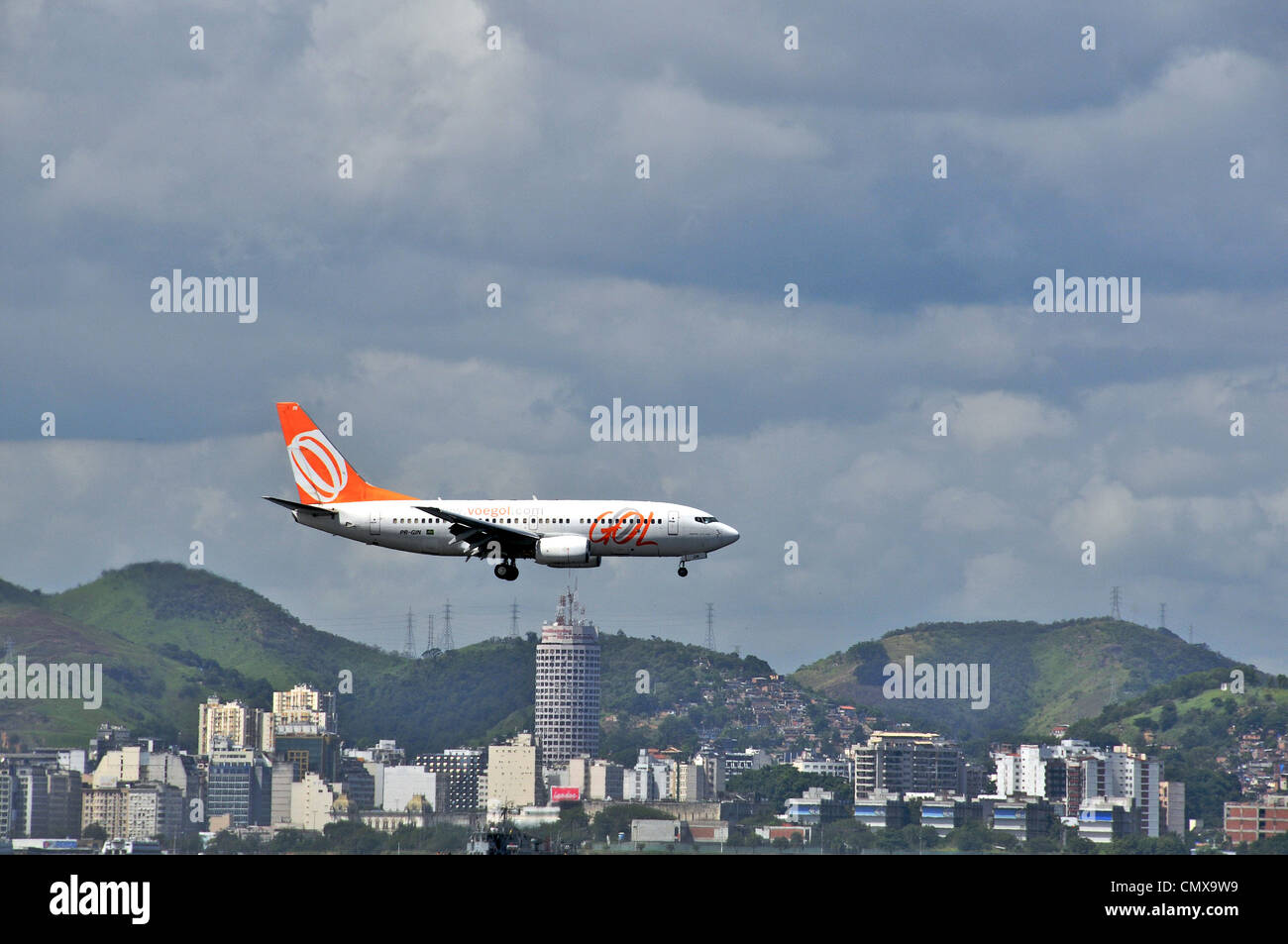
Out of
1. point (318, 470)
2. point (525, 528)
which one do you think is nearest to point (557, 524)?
point (525, 528)

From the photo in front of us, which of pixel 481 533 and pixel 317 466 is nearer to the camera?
pixel 481 533

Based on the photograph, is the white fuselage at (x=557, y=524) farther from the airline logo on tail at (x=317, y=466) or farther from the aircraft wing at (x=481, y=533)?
the airline logo on tail at (x=317, y=466)

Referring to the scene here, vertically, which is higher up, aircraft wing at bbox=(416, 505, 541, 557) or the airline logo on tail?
the airline logo on tail

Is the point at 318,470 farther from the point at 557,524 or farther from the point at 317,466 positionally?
the point at 557,524

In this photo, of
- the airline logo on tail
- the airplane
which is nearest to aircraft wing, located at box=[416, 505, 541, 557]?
the airplane

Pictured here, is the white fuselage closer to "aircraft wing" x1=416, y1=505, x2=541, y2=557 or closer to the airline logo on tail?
"aircraft wing" x1=416, y1=505, x2=541, y2=557

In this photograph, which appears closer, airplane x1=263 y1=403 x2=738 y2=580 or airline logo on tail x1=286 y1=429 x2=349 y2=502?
airplane x1=263 y1=403 x2=738 y2=580

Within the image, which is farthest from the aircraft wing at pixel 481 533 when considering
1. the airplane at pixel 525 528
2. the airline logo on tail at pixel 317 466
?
the airline logo on tail at pixel 317 466
